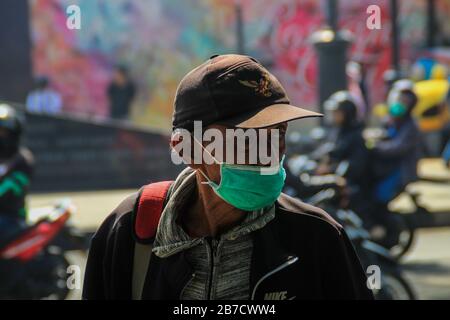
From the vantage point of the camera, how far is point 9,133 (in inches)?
265

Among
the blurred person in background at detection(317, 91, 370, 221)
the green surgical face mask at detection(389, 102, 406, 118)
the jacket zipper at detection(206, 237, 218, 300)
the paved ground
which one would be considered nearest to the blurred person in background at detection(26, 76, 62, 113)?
the paved ground

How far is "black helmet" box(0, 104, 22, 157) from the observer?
670 cm

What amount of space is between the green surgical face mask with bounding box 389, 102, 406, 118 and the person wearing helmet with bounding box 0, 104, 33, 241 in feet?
12.3

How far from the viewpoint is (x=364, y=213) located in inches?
337

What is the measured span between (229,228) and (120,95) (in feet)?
65.9

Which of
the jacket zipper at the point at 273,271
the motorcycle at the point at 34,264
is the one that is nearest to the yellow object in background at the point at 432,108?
the motorcycle at the point at 34,264

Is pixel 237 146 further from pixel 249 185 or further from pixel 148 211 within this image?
pixel 148 211

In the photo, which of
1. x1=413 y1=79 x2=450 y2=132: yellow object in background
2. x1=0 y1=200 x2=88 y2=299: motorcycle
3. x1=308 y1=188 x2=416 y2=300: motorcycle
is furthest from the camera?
x1=413 y1=79 x2=450 y2=132: yellow object in background

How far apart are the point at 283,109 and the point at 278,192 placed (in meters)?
0.23

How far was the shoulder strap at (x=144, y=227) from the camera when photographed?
2.27 meters

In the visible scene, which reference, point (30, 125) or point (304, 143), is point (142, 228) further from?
point (30, 125)

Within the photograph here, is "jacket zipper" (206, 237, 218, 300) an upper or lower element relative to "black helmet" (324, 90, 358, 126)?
upper

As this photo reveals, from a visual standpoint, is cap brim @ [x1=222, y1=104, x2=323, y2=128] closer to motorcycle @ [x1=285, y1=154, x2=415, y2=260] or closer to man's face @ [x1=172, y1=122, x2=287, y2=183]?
man's face @ [x1=172, y1=122, x2=287, y2=183]

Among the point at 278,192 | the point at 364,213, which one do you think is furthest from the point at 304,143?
the point at 278,192
